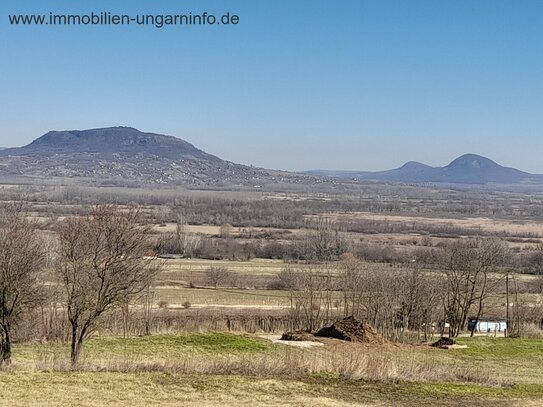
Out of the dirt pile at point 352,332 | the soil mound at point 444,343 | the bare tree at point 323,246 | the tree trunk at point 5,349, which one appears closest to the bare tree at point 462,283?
the soil mound at point 444,343

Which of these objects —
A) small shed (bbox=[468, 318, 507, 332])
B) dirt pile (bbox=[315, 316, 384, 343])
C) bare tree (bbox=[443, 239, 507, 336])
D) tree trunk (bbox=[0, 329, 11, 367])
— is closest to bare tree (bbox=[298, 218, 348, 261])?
small shed (bbox=[468, 318, 507, 332])

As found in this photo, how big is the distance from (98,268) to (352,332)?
42.3ft

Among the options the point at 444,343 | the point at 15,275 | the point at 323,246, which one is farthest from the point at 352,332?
the point at 323,246

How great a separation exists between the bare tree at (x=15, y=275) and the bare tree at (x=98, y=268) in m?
0.95

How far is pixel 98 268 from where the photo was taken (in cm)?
2247

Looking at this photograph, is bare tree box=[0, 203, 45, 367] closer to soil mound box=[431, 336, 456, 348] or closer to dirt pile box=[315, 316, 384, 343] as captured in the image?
dirt pile box=[315, 316, 384, 343]

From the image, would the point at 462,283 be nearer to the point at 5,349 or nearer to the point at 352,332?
the point at 352,332

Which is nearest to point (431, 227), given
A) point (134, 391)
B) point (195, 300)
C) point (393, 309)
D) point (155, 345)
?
point (195, 300)

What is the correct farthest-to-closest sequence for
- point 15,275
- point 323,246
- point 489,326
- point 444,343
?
point 323,246 < point 489,326 < point 444,343 < point 15,275

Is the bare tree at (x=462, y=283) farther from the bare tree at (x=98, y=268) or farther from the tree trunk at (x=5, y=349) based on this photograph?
the tree trunk at (x=5, y=349)

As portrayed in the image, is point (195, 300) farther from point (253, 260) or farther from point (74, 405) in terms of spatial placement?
point (74, 405)

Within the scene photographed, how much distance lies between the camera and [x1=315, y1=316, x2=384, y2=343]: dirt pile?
30.8m

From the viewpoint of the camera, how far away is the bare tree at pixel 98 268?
880 inches

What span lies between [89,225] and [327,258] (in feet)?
188
